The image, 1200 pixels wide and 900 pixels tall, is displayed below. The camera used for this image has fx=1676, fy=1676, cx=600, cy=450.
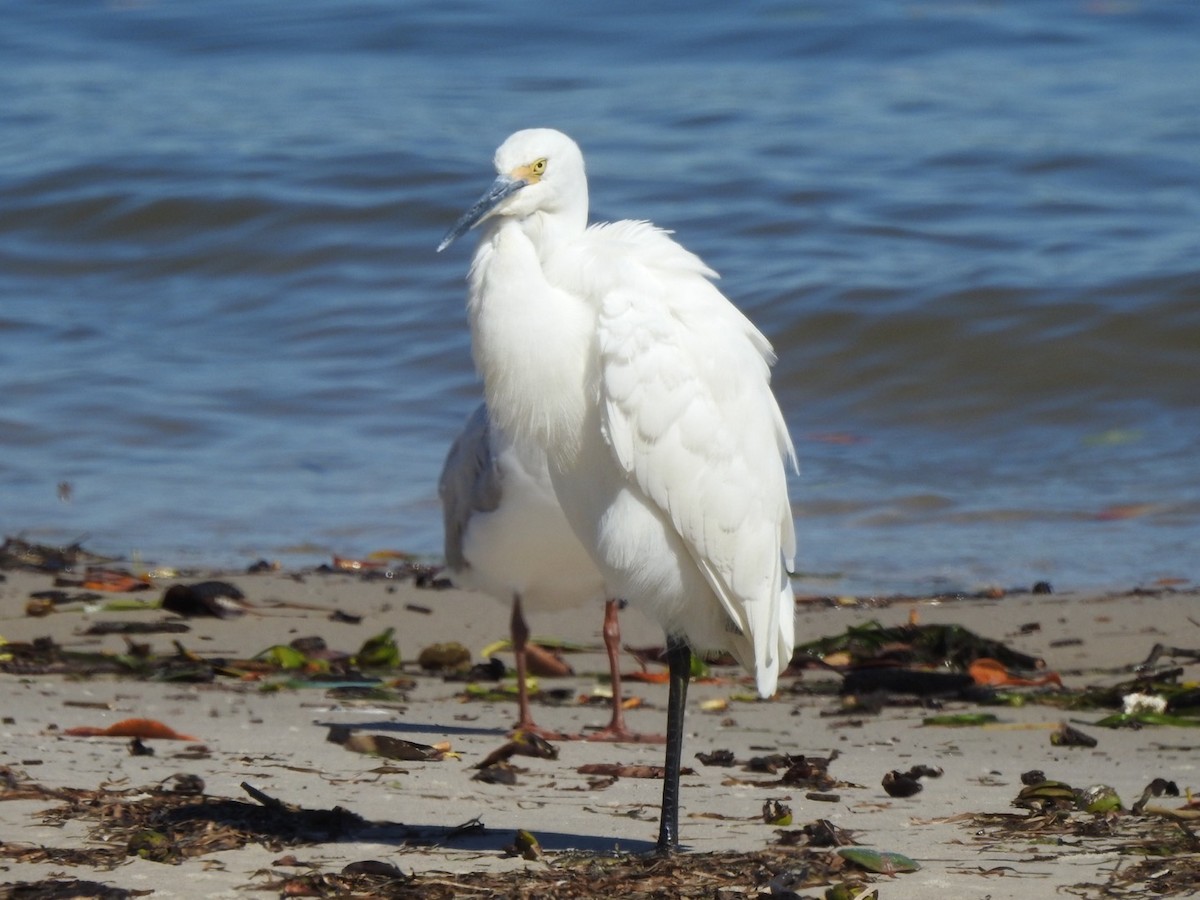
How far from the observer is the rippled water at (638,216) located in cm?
952

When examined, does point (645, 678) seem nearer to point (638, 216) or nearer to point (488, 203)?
point (488, 203)

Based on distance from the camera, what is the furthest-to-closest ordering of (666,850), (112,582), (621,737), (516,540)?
(112,582)
(516,540)
(621,737)
(666,850)

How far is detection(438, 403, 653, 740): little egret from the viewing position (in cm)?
603

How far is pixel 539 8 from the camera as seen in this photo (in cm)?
2191

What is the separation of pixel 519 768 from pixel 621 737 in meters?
0.71

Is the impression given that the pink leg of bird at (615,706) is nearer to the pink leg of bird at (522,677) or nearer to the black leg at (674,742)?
the pink leg of bird at (522,677)

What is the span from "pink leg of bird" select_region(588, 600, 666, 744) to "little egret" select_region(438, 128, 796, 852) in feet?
4.22

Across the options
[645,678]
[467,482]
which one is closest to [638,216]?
[645,678]

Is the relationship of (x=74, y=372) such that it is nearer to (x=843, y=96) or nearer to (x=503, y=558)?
(x=503, y=558)

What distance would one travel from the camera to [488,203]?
4.14 m

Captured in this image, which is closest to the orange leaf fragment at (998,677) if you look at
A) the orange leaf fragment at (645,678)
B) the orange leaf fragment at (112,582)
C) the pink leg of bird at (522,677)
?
the orange leaf fragment at (645,678)

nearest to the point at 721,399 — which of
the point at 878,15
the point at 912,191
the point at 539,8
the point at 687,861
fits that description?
the point at 687,861

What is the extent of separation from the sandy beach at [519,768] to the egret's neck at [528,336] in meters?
1.05

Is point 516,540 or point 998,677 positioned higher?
point 516,540
